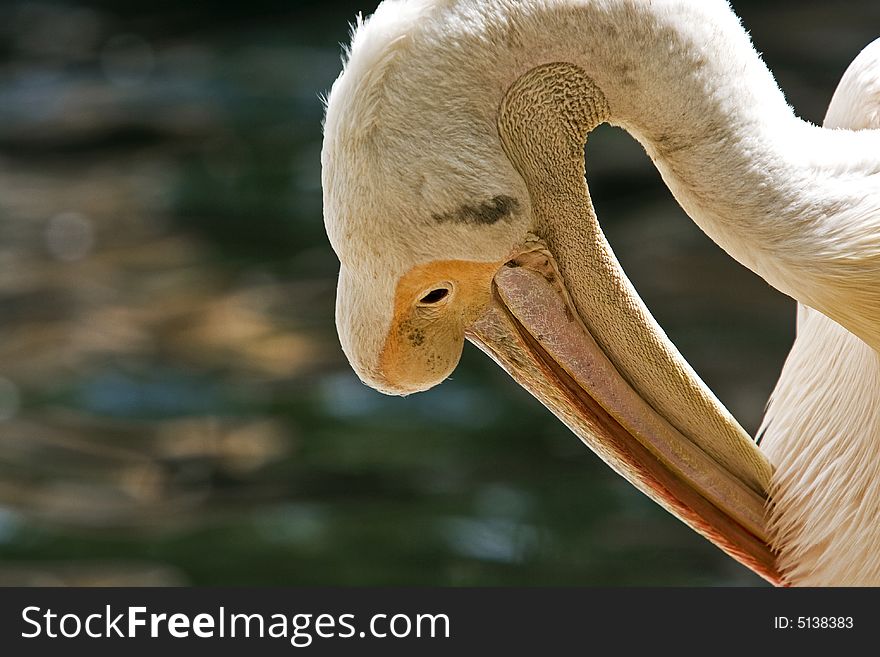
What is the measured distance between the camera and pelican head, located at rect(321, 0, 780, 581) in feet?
4.65

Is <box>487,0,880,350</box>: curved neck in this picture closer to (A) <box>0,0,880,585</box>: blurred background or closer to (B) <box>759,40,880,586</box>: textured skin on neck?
(B) <box>759,40,880,586</box>: textured skin on neck

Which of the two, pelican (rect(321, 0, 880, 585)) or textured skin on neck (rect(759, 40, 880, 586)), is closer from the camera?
pelican (rect(321, 0, 880, 585))

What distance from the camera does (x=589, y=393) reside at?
1.66 m

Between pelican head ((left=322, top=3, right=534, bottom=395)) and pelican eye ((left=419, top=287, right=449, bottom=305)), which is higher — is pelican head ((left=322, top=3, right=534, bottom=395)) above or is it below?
above

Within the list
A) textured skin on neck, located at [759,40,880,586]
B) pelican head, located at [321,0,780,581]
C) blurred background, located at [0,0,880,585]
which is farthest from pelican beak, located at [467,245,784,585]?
blurred background, located at [0,0,880,585]

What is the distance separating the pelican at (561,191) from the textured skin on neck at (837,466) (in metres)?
0.23

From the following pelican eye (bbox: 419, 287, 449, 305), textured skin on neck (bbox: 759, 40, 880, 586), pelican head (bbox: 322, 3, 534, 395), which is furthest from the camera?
textured skin on neck (bbox: 759, 40, 880, 586)

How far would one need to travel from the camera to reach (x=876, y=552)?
1.82 m

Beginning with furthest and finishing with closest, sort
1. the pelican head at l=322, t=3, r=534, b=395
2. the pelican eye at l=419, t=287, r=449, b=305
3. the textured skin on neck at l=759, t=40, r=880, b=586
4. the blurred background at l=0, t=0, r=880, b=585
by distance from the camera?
the blurred background at l=0, t=0, r=880, b=585
the textured skin on neck at l=759, t=40, r=880, b=586
the pelican eye at l=419, t=287, r=449, b=305
the pelican head at l=322, t=3, r=534, b=395

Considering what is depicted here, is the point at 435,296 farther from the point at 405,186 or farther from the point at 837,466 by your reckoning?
the point at 837,466

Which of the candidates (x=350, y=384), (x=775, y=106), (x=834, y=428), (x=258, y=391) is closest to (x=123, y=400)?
(x=258, y=391)

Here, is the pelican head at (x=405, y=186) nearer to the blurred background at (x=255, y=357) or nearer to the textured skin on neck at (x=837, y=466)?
the textured skin on neck at (x=837, y=466)

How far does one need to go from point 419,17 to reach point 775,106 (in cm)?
41

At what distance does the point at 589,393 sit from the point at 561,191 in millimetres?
277
